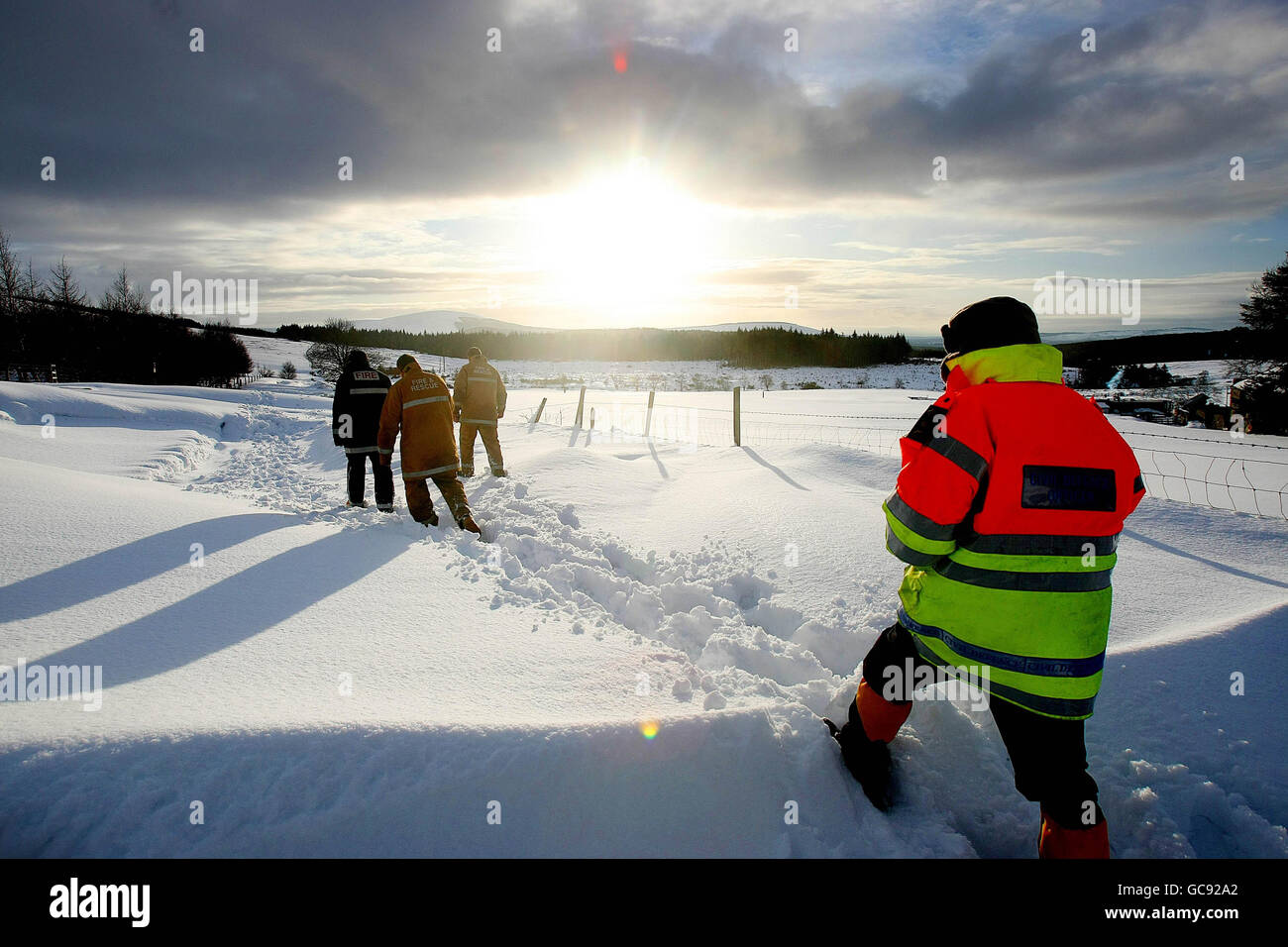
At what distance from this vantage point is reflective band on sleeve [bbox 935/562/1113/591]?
181 cm

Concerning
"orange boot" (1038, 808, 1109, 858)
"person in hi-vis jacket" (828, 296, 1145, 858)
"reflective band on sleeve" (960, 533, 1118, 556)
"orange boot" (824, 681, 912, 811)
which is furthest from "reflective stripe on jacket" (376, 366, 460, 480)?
"orange boot" (1038, 808, 1109, 858)

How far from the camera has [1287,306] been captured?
24.0 metres

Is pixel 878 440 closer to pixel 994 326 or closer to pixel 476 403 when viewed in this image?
pixel 476 403

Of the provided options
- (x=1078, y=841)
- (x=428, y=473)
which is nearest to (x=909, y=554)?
(x=1078, y=841)

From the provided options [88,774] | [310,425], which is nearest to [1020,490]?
[88,774]

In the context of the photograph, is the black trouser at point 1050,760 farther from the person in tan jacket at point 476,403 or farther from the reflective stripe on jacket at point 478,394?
Answer: the reflective stripe on jacket at point 478,394

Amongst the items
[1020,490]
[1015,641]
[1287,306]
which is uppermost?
[1287,306]

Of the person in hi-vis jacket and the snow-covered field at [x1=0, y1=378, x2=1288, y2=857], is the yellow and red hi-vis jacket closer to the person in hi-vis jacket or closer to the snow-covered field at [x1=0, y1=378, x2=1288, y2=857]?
the person in hi-vis jacket

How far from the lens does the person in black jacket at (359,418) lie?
6.94m

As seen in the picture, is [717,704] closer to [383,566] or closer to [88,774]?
[88,774]

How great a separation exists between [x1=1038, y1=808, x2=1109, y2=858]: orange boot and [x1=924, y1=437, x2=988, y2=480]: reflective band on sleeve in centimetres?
112

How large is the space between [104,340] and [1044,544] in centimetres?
5051

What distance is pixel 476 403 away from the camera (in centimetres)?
880
